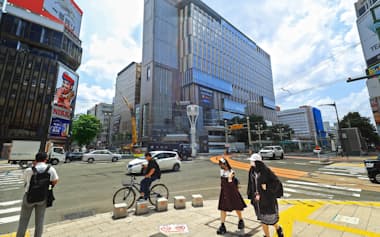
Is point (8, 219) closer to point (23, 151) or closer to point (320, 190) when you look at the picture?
point (320, 190)

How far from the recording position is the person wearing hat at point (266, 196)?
3.10 metres

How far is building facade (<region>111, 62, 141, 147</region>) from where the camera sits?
3159 inches

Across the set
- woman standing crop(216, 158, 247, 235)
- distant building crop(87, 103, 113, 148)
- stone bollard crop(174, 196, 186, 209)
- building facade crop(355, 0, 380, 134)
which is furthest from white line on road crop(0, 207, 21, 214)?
distant building crop(87, 103, 113, 148)

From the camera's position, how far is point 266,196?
3.16 m

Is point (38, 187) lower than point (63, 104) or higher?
lower

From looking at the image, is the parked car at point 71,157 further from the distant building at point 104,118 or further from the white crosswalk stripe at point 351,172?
the distant building at point 104,118

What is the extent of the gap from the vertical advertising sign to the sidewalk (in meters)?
44.3

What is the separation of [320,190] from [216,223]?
6.74m

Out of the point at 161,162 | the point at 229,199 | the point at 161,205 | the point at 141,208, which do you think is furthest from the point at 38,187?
the point at 161,162

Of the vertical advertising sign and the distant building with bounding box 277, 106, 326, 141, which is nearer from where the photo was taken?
the vertical advertising sign

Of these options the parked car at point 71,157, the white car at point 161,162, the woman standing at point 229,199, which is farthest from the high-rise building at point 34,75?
the woman standing at point 229,199

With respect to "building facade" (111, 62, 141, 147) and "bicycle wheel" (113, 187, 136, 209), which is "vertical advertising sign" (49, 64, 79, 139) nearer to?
"building facade" (111, 62, 141, 147)

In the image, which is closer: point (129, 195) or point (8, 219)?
point (8, 219)

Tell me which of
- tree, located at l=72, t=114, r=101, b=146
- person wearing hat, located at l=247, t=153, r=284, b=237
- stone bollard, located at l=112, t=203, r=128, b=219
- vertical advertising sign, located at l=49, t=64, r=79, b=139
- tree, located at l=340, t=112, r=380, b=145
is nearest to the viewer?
person wearing hat, located at l=247, t=153, r=284, b=237
